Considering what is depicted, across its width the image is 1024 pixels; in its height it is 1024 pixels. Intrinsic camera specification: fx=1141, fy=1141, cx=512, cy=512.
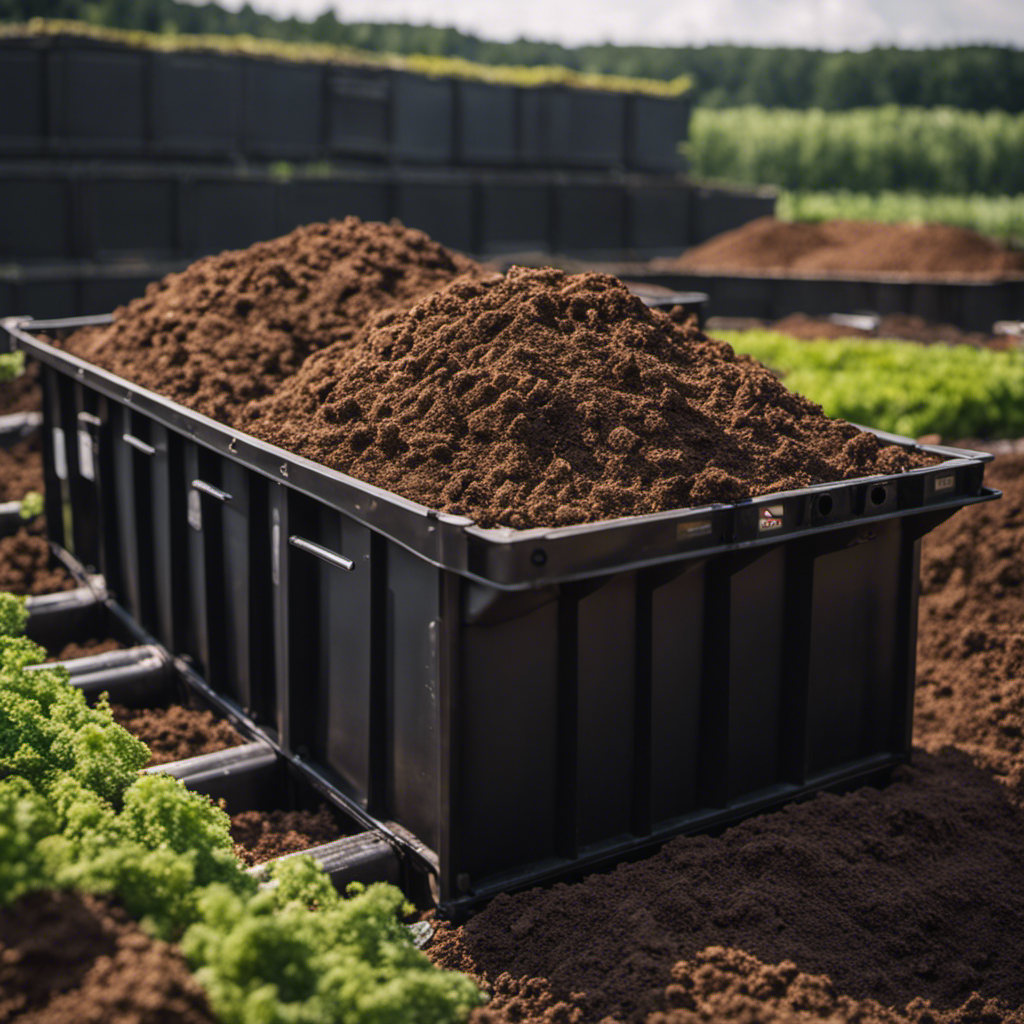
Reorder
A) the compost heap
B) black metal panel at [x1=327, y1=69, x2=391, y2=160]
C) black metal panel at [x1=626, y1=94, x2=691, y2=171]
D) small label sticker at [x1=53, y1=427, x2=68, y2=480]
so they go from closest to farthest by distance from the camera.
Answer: the compost heap < small label sticker at [x1=53, y1=427, x2=68, y2=480] < black metal panel at [x1=327, y1=69, x2=391, y2=160] < black metal panel at [x1=626, y1=94, x2=691, y2=171]

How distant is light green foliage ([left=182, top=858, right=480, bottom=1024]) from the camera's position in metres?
2.17

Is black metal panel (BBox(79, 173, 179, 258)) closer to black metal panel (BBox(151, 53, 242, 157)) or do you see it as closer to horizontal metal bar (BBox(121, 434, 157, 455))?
black metal panel (BBox(151, 53, 242, 157))

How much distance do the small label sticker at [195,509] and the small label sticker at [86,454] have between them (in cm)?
146

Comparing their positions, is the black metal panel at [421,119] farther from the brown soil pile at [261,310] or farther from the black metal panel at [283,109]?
the brown soil pile at [261,310]

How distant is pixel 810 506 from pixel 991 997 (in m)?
1.42

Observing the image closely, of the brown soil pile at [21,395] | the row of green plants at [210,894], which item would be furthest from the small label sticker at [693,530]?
the brown soil pile at [21,395]

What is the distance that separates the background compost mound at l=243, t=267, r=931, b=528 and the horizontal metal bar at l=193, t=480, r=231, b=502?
0.29 m

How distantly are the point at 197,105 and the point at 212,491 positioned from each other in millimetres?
14111

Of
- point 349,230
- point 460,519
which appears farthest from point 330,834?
point 349,230

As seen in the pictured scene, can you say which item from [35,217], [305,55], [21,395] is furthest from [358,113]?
[21,395]

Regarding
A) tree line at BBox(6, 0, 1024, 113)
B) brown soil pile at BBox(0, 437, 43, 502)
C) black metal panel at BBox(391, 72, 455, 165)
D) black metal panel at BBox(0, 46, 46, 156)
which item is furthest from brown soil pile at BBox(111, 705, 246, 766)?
tree line at BBox(6, 0, 1024, 113)

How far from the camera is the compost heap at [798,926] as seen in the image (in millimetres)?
2854

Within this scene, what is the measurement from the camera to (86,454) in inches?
240

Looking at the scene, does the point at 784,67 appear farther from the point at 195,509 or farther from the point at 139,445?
the point at 195,509
